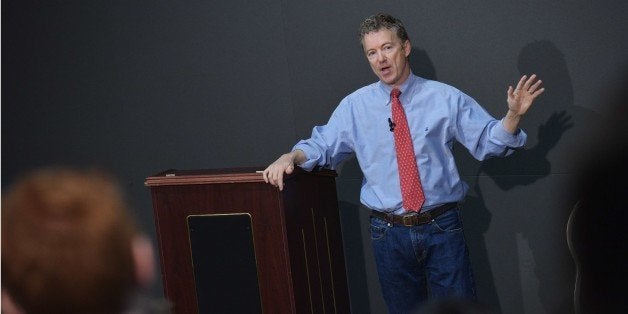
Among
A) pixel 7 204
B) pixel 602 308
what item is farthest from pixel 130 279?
pixel 602 308

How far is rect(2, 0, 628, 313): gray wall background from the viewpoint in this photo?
12.0ft

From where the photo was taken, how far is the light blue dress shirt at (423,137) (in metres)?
3.43

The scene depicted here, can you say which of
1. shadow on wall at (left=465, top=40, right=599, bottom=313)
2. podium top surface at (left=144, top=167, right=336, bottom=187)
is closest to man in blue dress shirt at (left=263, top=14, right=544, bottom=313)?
podium top surface at (left=144, top=167, right=336, bottom=187)

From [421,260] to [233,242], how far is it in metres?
0.70

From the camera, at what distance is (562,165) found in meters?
3.70

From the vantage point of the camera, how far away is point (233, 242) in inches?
131

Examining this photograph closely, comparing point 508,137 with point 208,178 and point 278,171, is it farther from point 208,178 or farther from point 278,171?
point 208,178

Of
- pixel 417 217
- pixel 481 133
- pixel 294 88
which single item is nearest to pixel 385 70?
pixel 481 133

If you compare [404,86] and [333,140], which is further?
[333,140]

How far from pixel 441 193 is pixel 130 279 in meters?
2.16

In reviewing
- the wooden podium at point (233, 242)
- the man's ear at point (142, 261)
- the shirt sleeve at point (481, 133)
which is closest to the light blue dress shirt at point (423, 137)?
the shirt sleeve at point (481, 133)

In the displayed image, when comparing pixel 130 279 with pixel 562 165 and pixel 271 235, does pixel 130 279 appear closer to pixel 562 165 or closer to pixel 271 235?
pixel 271 235

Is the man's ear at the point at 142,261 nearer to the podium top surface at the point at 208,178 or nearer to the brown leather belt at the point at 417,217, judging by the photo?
the podium top surface at the point at 208,178

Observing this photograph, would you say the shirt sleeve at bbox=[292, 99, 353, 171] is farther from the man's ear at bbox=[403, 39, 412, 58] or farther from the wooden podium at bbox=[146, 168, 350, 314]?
the man's ear at bbox=[403, 39, 412, 58]
